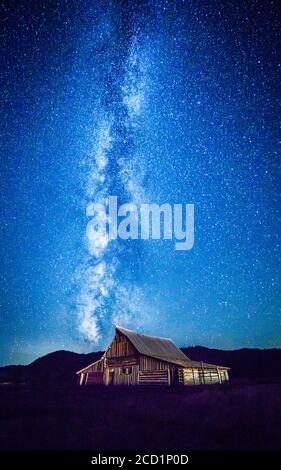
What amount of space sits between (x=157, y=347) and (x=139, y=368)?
6.24 m

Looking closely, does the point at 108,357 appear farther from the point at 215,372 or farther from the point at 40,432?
the point at 40,432

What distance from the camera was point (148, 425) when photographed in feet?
36.2

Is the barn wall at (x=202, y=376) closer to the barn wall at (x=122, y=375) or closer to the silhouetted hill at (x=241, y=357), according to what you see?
the barn wall at (x=122, y=375)

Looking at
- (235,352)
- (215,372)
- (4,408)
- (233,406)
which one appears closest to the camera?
(233,406)

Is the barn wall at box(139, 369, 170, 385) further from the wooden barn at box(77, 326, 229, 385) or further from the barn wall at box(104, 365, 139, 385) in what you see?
the barn wall at box(104, 365, 139, 385)

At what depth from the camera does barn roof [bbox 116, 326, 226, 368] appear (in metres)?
29.0

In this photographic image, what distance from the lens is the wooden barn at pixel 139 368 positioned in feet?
87.5

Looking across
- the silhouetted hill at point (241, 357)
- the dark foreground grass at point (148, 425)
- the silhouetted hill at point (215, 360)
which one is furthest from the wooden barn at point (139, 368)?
the silhouetted hill at point (241, 357)

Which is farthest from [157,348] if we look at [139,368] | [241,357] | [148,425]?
[241,357]

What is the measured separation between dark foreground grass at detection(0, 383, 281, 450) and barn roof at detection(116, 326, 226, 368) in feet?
43.2

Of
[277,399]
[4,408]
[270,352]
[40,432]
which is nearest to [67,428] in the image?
[40,432]

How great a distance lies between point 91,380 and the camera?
31031mm

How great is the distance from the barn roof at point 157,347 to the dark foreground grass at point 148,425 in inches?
518
